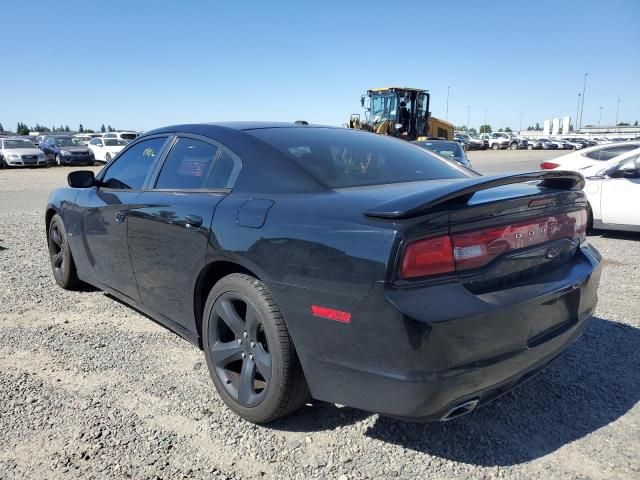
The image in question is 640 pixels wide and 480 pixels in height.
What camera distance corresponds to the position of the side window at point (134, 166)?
12.1 feet

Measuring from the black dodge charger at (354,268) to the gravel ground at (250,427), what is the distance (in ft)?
0.83

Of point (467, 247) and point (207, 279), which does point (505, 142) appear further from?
point (467, 247)

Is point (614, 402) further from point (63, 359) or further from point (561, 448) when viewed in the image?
point (63, 359)

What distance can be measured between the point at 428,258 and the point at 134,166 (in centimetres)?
266

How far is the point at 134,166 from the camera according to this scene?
393 centimetres

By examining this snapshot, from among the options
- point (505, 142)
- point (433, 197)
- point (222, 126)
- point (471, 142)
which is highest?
point (222, 126)

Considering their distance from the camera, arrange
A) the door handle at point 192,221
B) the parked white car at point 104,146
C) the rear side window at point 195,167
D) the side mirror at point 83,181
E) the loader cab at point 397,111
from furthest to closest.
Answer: the parked white car at point 104,146
the loader cab at point 397,111
the side mirror at point 83,181
the rear side window at point 195,167
the door handle at point 192,221

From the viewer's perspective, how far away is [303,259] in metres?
2.32

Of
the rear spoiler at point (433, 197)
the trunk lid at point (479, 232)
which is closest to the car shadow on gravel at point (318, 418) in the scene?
the trunk lid at point (479, 232)

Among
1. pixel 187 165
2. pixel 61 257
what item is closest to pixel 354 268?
pixel 187 165

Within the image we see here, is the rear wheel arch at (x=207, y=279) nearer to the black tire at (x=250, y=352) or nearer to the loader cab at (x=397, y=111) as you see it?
the black tire at (x=250, y=352)

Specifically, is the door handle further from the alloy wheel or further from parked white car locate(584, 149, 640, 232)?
parked white car locate(584, 149, 640, 232)

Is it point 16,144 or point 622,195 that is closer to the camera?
point 622,195

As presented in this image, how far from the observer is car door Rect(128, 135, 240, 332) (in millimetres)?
2957
